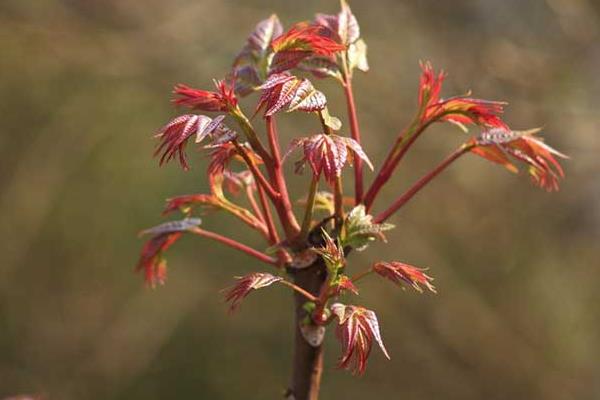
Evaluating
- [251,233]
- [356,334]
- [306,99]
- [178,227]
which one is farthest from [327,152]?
[251,233]

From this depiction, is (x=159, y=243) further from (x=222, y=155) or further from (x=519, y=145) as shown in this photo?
(x=519, y=145)

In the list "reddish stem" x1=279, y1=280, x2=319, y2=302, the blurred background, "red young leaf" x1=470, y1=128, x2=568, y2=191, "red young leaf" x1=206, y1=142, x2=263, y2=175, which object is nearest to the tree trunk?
"reddish stem" x1=279, y1=280, x2=319, y2=302

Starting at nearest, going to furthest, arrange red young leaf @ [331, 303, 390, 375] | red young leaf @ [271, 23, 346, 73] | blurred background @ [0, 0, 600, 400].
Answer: red young leaf @ [331, 303, 390, 375], red young leaf @ [271, 23, 346, 73], blurred background @ [0, 0, 600, 400]

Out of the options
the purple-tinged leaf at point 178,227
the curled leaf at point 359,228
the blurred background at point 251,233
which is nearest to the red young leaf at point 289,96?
the curled leaf at point 359,228

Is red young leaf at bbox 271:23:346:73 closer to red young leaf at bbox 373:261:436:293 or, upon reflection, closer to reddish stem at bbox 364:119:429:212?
reddish stem at bbox 364:119:429:212

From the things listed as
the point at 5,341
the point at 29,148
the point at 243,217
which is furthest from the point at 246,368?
the point at 243,217
